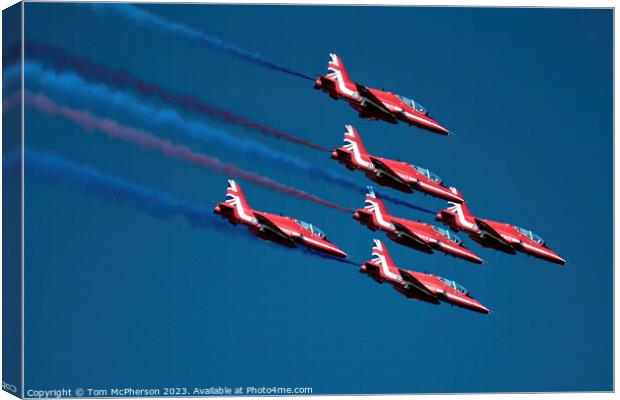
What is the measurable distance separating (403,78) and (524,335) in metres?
6.33

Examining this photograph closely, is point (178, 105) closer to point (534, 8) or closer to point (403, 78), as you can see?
point (403, 78)

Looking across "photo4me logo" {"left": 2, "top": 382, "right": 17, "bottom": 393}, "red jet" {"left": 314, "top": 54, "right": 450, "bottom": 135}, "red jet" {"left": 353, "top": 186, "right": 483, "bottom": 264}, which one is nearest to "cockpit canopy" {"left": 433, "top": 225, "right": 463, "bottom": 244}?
"red jet" {"left": 353, "top": 186, "right": 483, "bottom": 264}

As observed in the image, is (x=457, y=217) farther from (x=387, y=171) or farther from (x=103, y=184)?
(x=103, y=184)

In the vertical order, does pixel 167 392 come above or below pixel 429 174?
below

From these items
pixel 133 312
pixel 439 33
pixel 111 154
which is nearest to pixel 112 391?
pixel 133 312

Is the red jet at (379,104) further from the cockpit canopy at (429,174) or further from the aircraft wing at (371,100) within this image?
the cockpit canopy at (429,174)

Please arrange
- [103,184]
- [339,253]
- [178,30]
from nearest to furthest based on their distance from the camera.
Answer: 1. [103,184]
2. [178,30]
3. [339,253]

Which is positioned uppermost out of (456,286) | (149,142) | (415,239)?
(149,142)

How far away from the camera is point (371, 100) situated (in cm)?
4103

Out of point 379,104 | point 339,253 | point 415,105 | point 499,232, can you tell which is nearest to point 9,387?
point 339,253

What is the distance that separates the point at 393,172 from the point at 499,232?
9.06 feet

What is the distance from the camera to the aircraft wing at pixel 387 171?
41.2 meters

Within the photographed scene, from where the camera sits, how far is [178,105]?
131 feet

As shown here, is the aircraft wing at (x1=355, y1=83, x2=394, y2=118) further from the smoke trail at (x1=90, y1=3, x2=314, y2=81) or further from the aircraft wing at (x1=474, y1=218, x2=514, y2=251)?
the aircraft wing at (x1=474, y1=218, x2=514, y2=251)
